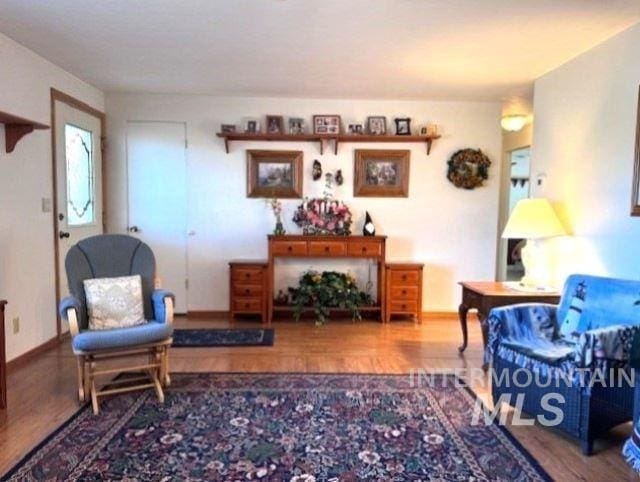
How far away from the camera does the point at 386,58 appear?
348 centimetres

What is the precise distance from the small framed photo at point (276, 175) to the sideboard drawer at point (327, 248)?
618mm

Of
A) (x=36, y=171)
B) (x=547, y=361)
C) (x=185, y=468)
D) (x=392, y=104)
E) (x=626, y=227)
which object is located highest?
(x=392, y=104)

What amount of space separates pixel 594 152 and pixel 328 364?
2.45 meters

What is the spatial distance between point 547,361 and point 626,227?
1.12 m

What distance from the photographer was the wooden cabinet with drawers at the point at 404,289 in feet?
15.3

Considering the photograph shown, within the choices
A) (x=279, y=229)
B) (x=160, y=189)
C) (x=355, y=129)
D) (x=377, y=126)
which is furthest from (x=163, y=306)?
(x=377, y=126)

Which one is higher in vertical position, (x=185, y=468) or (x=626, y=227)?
(x=626, y=227)

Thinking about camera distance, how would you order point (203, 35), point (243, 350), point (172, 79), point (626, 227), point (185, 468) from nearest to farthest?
1. point (185, 468)
2. point (626, 227)
3. point (203, 35)
4. point (243, 350)
5. point (172, 79)

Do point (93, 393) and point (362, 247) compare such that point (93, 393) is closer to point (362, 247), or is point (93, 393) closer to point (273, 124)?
point (362, 247)

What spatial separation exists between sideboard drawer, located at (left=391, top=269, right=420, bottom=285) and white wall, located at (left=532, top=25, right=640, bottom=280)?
1425 millimetres

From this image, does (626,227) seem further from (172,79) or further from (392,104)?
(172,79)

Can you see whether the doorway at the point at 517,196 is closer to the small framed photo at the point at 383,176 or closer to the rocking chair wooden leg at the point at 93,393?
the small framed photo at the point at 383,176

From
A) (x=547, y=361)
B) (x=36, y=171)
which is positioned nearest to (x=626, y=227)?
(x=547, y=361)

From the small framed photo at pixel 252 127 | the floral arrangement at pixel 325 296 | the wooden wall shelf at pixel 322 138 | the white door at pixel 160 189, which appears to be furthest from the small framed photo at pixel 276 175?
the floral arrangement at pixel 325 296
